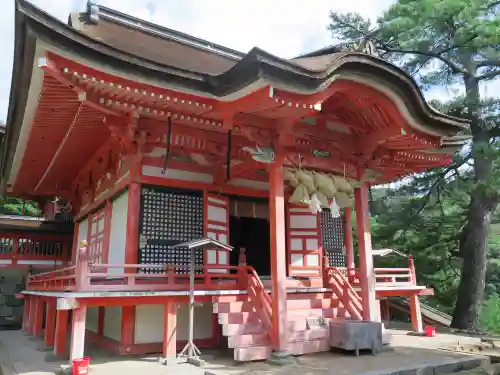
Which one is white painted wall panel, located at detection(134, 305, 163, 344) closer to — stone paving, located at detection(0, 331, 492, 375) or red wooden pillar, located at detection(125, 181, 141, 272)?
stone paving, located at detection(0, 331, 492, 375)

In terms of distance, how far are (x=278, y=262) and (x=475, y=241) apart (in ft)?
29.4

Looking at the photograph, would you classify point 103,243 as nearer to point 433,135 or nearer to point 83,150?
point 83,150

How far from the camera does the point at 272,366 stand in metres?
7.01

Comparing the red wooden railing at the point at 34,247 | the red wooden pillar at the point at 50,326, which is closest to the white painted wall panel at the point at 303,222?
the red wooden pillar at the point at 50,326

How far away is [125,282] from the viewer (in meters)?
8.34

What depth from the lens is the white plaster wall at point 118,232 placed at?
918 cm

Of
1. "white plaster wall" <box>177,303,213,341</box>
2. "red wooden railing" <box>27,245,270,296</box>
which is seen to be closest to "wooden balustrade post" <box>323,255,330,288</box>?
"red wooden railing" <box>27,245,270,296</box>

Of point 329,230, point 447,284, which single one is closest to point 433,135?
point 329,230

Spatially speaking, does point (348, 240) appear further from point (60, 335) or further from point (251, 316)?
point (60, 335)

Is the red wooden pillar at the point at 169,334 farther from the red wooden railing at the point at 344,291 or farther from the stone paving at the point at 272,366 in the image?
the red wooden railing at the point at 344,291

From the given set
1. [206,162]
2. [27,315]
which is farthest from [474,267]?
[27,315]

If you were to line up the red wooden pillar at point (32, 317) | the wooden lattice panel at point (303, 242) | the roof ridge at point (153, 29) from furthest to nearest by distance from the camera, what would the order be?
the red wooden pillar at point (32, 317), the roof ridge at point (153, 29), the wooden lattice panel at point (303, 242)

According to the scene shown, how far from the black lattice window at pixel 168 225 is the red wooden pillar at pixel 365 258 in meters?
3.52

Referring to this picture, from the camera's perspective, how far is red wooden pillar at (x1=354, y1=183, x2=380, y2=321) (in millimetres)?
8938
